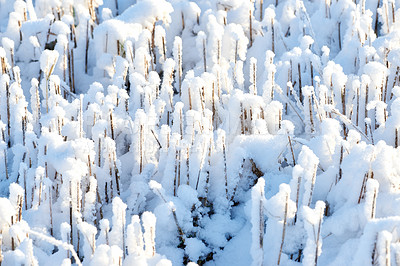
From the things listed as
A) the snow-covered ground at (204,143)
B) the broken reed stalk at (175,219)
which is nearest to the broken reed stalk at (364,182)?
the snow-covered ground at (204,143)

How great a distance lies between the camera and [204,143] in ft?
5.84

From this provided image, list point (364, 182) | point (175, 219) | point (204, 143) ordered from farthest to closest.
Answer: point (204, 143), point (175, 219), point (364, 182)

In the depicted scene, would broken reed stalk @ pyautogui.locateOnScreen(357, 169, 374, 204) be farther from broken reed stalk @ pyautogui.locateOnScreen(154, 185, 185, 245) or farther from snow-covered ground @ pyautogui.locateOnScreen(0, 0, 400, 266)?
broken reed stalk @ pyautogui.locateOnScreen(154, 185, 185, 245)

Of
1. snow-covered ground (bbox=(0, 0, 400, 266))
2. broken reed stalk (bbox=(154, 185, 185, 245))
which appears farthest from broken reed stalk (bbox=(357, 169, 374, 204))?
broken reed stalk (bbox=(154, 185, 185, 245))

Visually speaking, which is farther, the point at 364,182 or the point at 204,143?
the point at 204,143

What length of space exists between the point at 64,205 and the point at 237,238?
1.98ft

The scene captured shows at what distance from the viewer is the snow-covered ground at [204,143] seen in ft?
4.87

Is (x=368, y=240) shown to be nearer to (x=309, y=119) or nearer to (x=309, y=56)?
(x=309, y=119)

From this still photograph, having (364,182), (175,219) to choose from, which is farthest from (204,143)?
(364,182)

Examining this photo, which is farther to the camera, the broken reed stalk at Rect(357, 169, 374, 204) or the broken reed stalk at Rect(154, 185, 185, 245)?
the broken reed stalk at Rect(154, 185, 185, 245)

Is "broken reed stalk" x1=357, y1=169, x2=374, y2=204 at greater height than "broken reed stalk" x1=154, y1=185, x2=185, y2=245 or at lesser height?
greater

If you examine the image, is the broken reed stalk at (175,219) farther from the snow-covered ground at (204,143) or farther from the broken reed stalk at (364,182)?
the broken reed stalk at (364,182)

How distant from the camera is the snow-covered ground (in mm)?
1484

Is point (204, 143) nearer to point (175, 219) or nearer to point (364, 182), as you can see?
point (175, 219)
